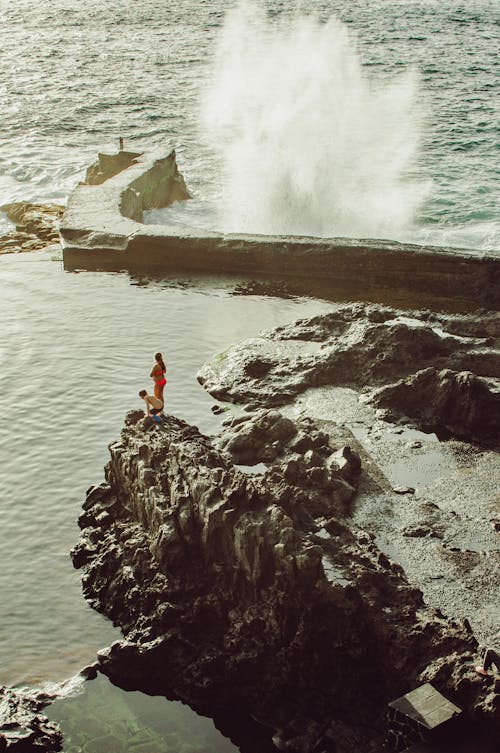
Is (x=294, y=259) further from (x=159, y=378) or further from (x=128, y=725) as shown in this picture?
(x=128, y=725)

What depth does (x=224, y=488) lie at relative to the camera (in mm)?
6551

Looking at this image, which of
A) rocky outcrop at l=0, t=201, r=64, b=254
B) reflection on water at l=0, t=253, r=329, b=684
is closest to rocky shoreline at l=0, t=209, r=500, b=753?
reflection on water at l=0, t=253, r=329, b=684

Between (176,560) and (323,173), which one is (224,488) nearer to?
(176,560)

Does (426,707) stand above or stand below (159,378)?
below

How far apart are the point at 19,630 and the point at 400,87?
29.7m

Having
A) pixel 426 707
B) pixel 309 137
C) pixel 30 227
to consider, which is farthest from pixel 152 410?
pixel 309 137

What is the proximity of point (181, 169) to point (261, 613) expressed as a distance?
58.2 ft

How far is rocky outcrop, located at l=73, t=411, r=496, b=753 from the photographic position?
5645 mm

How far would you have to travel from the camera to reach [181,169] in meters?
22.2

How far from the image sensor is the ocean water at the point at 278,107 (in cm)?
1889

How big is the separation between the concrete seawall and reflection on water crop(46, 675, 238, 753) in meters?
8.20

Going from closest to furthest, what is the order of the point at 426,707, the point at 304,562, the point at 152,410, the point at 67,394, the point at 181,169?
1. the point at 426,707
2. the point at 304,562
3. the point at 152,410
4. the point at 67,394
5. the point at 181,169

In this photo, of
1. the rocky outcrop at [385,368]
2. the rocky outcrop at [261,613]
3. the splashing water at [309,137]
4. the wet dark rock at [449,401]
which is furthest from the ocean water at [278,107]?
the rocky outcrop at [261,613]

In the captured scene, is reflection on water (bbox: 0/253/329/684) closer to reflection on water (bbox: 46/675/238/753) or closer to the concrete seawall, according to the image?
reflection on water (bbox: 46/675/238/753)
